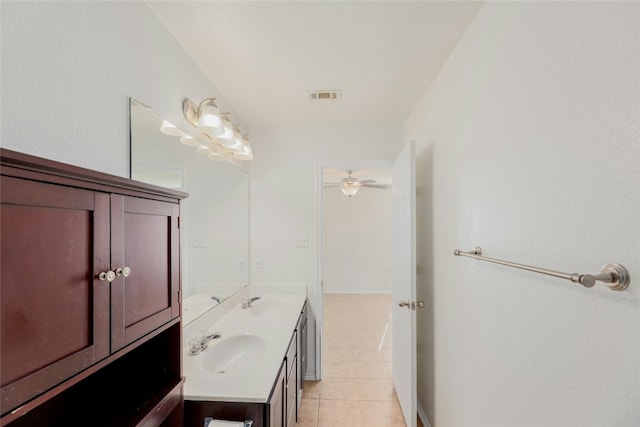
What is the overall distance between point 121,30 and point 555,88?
1502mm

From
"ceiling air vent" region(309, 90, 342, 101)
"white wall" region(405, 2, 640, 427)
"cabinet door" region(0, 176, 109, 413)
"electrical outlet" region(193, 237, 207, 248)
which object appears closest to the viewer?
"cabinet door" region(0, 176, 109, 413)

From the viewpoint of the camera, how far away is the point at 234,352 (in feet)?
5.53

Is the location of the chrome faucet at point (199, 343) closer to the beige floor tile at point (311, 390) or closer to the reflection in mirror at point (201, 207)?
the reflection in mirror at point (201, 207)

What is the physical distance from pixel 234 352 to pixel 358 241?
4255 mm

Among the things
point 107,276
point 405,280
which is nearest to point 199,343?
point 107,276

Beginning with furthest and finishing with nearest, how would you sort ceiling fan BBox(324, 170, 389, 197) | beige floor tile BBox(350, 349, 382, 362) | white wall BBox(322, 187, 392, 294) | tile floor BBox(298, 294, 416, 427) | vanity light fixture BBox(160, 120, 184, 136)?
white wall BBox(322, 187, 392, 294)
ceiling fan BBox(324, 170, 389, 197)
beige floor tile BBox(350, 349, 382, 362)
tile floor BBox(298, 294, 416, 427)
vanity light fixture BBox(160, 120, 184, 136)

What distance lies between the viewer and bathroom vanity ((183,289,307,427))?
1105 millimetres

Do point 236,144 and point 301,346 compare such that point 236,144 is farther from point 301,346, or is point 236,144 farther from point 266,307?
point 301,346

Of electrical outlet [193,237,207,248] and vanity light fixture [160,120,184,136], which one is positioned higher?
vanity light fixture [160,120,184,136]

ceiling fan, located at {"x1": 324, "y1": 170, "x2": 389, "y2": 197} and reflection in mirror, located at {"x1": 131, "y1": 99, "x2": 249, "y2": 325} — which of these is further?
ceiling fan, located at {"x1": 324, "y1": 170, "x2": 389, "y2": 197}

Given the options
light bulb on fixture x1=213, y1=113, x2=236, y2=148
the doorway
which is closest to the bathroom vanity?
the doorway

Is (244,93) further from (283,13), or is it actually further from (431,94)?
(431,94)

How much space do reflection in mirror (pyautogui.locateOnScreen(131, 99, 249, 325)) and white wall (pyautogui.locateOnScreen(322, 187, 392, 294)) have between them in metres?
3.38

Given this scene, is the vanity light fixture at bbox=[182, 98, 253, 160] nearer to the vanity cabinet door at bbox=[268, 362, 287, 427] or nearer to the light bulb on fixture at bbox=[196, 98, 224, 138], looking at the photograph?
the light bulb on fixture at bbox=[196, 98, 224, 138]
